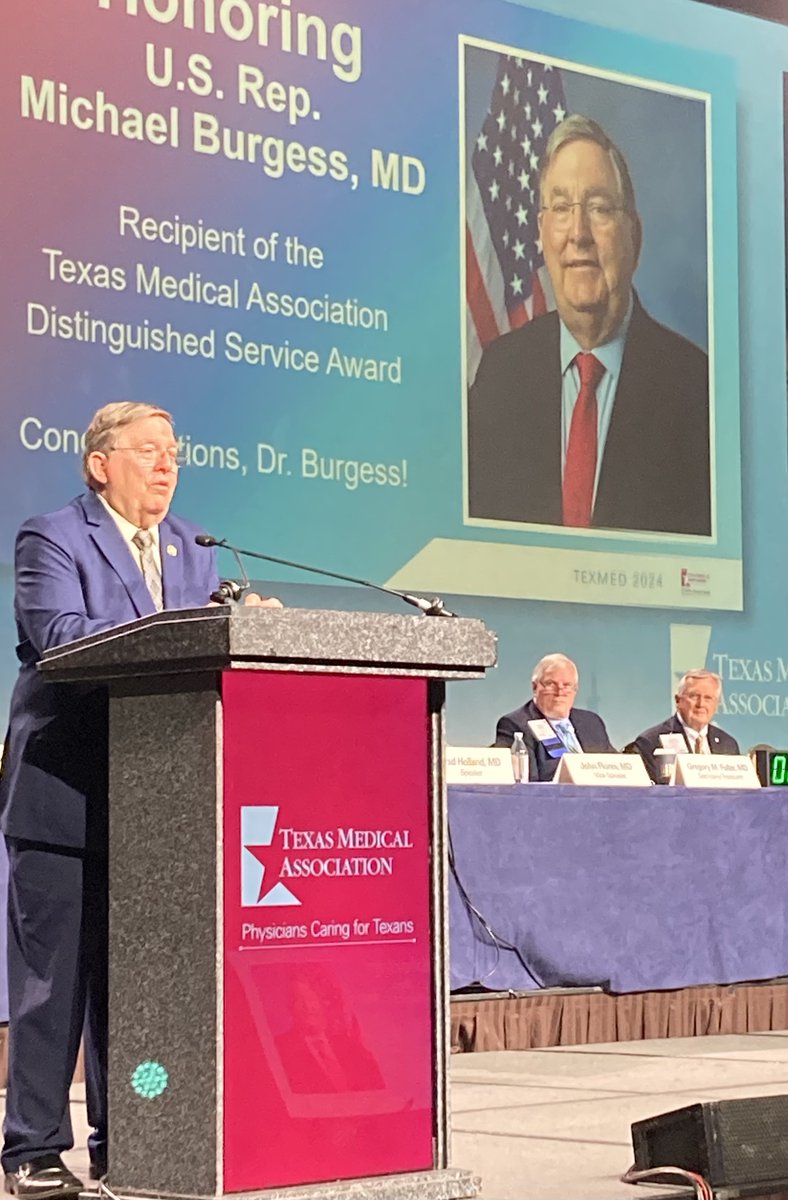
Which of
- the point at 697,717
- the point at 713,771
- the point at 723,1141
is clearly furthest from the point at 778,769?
the point at 723,1141

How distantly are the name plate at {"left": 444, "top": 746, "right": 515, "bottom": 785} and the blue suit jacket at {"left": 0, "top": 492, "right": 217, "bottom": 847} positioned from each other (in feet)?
8.52

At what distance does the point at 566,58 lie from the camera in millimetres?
8141

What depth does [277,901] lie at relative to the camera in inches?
100.0

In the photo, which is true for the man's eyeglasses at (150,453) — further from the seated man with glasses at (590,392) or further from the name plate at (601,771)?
the seated man with glasses at (590,392)

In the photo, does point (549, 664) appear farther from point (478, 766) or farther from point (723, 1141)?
point (723, 1141)

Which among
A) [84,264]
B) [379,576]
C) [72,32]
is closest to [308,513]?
[379,576]

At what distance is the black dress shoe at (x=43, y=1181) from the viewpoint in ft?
8.98

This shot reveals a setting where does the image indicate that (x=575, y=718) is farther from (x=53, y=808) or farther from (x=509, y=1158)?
(x=53, y=808)

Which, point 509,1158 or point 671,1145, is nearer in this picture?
point 671,1145

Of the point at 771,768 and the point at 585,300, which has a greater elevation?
the point at 585,300

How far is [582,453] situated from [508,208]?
39.4 inches

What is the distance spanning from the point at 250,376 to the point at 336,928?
4703 mm

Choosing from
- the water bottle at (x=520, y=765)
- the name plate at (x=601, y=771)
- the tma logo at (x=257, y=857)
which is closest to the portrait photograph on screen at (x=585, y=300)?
the water bottle at (x=520, y=765)

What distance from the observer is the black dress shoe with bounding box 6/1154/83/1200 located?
8.98 feet
